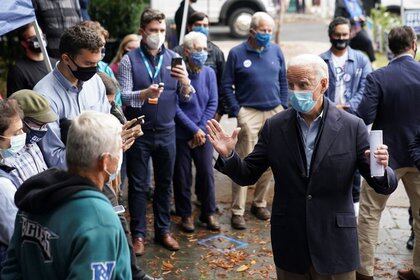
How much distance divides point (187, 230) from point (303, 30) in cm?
1891

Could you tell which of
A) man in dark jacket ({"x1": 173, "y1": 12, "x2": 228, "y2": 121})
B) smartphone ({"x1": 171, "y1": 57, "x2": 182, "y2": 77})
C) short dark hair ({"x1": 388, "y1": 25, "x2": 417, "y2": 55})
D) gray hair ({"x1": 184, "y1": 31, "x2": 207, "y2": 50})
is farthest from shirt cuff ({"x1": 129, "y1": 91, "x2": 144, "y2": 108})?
short dark hair ({"x1": 388, "y1": 25, "x2": 417, "y2": 55})

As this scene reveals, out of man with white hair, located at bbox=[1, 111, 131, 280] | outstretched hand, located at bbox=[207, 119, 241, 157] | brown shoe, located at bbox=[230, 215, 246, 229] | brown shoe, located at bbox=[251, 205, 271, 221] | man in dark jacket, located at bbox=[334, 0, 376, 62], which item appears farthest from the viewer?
man in dark jacket, located at bbox=[334, 0, 376, 62]

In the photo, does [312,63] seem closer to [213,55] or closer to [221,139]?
[221,139]

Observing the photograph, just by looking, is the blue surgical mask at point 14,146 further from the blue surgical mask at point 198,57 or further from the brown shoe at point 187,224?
the brown shoe at point 187,224

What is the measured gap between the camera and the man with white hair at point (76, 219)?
2641mm

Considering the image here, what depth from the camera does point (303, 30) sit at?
80.2 feet

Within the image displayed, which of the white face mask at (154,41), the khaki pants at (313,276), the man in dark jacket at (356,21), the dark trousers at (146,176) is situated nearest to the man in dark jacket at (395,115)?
the khaki pants at (313,276)

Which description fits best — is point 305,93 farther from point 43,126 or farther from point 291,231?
point 43,126

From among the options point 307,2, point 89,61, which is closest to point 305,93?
point 89,61

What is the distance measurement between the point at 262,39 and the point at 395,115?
1.99m

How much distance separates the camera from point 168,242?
6285mm

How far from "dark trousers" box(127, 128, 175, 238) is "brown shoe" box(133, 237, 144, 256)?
0.16 ft

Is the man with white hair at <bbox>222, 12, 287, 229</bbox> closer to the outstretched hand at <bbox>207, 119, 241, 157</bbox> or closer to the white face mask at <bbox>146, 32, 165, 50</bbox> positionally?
the white face mask at <bbox>146, 32, 165, 50</bbox>

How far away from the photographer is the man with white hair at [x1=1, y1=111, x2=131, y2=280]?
8.66ft
